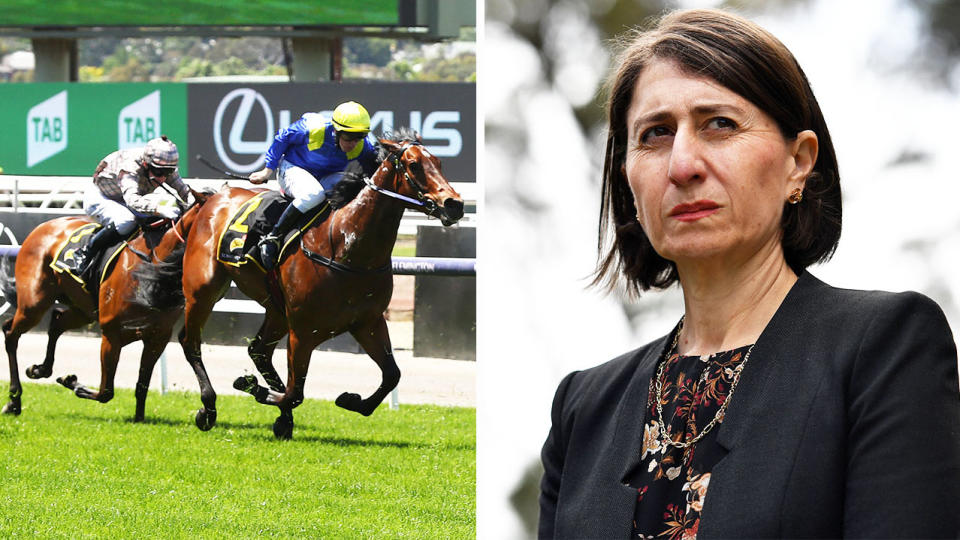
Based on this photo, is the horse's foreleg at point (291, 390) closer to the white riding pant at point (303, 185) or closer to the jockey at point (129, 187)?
the white riding pant at point (303, 185)

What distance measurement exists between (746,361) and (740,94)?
0.33 meters

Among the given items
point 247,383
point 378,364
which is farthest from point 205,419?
point 378,364

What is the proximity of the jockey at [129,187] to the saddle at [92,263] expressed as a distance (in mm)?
27

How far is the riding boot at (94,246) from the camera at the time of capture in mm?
3660

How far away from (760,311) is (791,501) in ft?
0.95

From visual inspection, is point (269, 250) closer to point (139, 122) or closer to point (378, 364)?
point (378, 364)

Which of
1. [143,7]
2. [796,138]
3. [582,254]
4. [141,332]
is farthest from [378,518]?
[796,138]

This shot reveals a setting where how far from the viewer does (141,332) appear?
3.67 m

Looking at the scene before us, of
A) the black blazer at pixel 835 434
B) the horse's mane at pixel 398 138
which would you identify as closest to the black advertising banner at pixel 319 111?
the horse's mane at pixel 398 138

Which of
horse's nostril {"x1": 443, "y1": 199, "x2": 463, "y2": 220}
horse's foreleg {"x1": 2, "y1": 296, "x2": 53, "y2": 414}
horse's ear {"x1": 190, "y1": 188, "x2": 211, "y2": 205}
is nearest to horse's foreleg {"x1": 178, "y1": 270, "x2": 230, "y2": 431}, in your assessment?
horse's ear {"x1": 190, "y1": 188, "x2": 211, "y2": 205}

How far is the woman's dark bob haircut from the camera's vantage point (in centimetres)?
130

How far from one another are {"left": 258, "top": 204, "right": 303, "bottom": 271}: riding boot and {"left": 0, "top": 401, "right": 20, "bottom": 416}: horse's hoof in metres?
1.07

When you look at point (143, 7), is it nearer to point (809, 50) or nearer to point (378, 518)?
point (378, 518)

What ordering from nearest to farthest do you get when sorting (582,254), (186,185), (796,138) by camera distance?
1. (796,138)
2. (582,254)
3. (186,185)
